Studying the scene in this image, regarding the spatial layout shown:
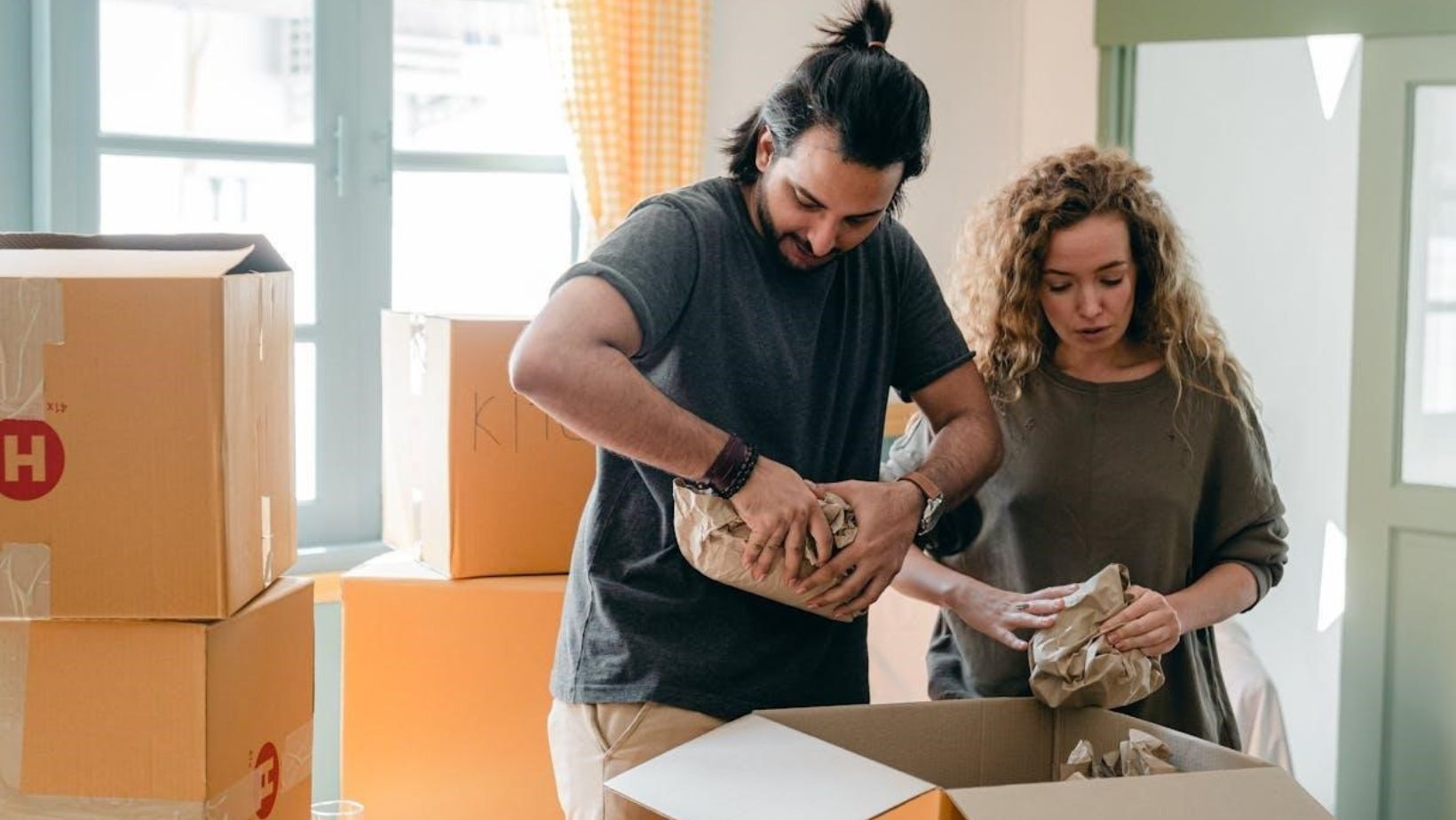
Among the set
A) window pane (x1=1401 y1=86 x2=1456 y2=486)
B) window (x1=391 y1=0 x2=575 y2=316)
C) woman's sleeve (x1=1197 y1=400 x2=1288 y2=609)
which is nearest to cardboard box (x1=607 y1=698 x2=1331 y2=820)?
woman's sleeve (x1=1197 y1=400 x2=1288 y2=609)

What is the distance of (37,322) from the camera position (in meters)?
1.42

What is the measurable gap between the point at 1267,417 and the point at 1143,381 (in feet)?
7.71

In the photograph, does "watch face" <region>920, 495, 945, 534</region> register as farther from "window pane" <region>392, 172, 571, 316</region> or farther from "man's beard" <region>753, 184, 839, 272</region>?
"window pane" <region>392, 172, 571, 316</region>

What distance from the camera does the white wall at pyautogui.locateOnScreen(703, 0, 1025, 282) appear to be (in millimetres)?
3867

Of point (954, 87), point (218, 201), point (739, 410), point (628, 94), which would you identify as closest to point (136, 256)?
point (739, 410)

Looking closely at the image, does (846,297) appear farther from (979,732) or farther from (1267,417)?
(1267,417)

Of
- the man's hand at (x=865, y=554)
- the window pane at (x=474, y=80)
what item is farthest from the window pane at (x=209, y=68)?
the man's hand at (x=865, y=554)

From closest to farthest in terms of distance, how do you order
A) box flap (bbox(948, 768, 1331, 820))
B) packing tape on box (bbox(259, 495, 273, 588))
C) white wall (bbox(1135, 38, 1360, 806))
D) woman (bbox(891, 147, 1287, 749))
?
box flap (bbox(948, 768, 1331, 820)), packing tape on box (bbox(259, 495, 273, 588)), woman (bbox(891, 147, 1287, 749)), white wall (bbox(1135, 38, 1360, 806))

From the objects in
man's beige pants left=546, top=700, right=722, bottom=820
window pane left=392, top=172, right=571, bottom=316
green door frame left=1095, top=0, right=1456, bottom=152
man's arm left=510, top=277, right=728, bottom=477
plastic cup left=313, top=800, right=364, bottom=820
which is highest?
green door frame left=1095, top=0, right=1456, bottom=152

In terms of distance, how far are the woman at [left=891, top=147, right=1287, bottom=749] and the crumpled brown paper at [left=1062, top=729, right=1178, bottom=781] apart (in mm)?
263

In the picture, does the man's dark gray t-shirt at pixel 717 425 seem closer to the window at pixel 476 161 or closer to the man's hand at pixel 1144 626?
the man's hand at pixel 1144 626

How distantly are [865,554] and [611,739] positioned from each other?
0.31m

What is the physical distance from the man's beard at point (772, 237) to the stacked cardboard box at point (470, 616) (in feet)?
2.25

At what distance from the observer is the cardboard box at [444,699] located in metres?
2.23
